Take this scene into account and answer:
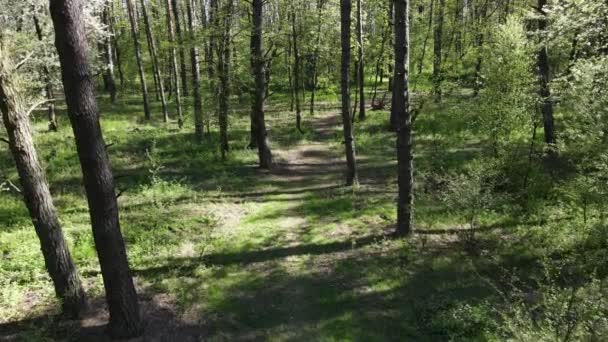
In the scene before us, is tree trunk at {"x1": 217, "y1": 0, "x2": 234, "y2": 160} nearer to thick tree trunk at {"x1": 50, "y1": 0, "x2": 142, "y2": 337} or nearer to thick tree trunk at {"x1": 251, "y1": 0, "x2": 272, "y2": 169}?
thick tree trunk at {"x1": 251, "y1": 0, "x2": 272, "y2": 169}

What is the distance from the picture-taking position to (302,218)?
1241cm

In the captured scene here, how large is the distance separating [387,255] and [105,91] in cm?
3728

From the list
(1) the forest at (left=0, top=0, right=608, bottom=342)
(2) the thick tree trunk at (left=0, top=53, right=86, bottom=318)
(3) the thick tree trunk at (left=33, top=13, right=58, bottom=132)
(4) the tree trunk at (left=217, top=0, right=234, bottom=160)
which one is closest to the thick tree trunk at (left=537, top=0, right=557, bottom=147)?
(1) the forest at (left=0, top=0, right=608, bottom=342)

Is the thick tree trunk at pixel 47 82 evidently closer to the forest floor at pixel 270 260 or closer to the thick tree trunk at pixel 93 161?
the forest floor at pixel 270 260

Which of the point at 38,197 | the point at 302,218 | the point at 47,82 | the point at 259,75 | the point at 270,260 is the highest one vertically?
the point at 47,82

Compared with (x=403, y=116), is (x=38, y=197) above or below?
below

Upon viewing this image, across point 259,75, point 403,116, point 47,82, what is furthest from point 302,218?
point 47,82

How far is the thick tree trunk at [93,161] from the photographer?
567 centimetres

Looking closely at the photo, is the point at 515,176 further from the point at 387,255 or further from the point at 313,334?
the point at 313,334

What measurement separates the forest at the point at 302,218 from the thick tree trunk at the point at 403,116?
6 cm

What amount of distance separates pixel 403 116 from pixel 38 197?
7.52m

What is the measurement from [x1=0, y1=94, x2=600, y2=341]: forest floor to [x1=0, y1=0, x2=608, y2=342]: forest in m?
0.05

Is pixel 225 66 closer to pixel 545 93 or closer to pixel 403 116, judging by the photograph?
pixel 403 116

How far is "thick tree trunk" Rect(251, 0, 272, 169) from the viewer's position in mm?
15398
